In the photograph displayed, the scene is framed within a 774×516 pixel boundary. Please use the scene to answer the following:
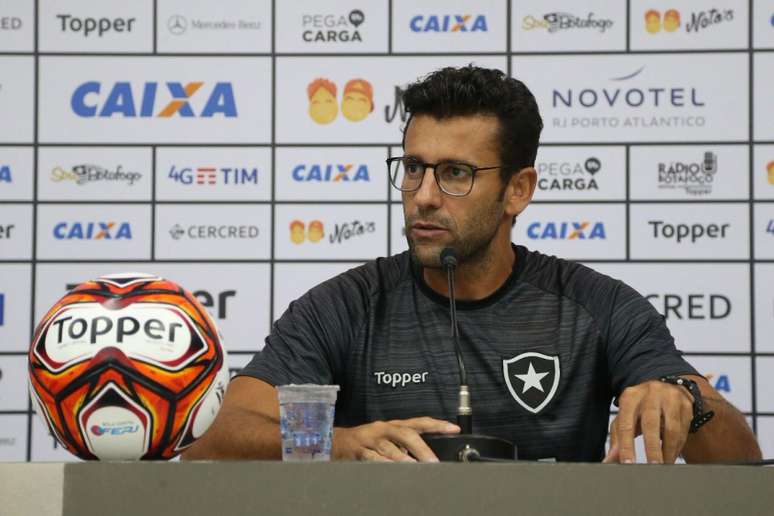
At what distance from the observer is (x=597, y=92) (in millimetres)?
3041

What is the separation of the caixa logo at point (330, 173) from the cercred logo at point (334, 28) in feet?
1.20

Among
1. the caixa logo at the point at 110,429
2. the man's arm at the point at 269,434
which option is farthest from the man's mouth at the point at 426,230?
the caixa logo at the point at 110,429

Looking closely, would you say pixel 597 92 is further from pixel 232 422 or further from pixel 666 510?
pixel 666 510

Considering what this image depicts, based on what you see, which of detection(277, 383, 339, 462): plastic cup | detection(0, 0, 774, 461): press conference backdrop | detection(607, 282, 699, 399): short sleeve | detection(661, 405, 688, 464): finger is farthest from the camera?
detection(0, 0, 774, 461): press conference backdrop

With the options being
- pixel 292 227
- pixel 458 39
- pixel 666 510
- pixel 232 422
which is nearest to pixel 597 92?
pixel 458 39

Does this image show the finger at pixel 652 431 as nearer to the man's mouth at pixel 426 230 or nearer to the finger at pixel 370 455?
the finger at pixel 370 455

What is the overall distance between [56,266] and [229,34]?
825 mm

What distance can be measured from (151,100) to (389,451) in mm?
2088

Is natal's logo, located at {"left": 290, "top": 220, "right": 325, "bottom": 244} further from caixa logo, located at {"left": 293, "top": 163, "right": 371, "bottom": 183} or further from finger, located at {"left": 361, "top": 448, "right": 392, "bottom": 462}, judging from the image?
finger, located at {"left": 361, "top": 448, "right": 392, "bottom": 462}

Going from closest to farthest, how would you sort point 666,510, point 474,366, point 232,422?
point 666,510 → point 232,422 → point 474,366

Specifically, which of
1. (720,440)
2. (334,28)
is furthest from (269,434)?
(334,28)

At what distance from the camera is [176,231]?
3.04 metres

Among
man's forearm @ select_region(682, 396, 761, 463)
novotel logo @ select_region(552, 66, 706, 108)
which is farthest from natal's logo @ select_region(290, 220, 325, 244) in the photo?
man's forearm @ select_region(682, 396, 761, 463)

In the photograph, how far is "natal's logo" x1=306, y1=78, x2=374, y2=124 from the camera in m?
3.07
